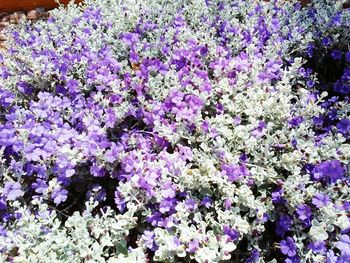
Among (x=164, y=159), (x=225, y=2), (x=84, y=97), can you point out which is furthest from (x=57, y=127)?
(x=225, y=2)

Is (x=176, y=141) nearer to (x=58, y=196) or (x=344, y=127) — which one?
(x=58, y=196)

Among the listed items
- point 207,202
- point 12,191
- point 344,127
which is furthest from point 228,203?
point 12,191

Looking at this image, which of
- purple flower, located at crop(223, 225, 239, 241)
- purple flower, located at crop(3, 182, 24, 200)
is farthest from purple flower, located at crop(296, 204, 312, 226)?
purple flower, located at crop(3, 182, 24, 200)

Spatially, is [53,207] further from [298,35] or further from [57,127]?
[298,35]

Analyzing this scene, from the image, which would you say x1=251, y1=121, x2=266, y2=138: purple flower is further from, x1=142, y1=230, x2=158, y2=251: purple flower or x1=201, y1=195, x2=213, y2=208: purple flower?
x1=142, y1=230, x2=158, y2=251: purple flower

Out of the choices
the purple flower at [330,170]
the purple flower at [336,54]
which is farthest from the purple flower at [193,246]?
the purple flower at [336,54]

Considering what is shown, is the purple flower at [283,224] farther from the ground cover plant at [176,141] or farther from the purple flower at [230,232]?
the purple flower at [230,232]
